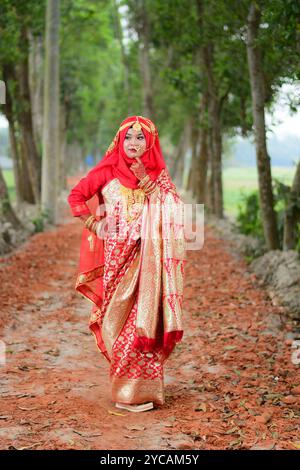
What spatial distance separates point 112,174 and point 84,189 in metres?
0.26

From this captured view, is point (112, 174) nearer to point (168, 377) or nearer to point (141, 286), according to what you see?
point (141, 286)

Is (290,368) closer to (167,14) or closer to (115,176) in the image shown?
(115,176)

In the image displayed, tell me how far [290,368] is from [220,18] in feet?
28.8

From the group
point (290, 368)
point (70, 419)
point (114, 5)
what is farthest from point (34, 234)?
point (114, 5)

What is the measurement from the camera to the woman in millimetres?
5320

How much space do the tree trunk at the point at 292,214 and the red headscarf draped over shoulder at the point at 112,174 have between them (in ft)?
18.7

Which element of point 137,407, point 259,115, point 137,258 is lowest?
point 137,407

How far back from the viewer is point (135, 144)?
17.5 ft

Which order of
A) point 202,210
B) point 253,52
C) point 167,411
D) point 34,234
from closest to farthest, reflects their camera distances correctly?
point 167,411, point 253,52, point 34,234, point 202,210

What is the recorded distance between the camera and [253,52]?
11320 millimetres

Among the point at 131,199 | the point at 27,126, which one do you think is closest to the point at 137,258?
the point at 131,199

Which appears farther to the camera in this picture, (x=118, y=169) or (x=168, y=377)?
(x=168, y=377)

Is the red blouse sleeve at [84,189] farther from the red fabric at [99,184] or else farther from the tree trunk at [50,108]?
the tree trunk at [50,108]

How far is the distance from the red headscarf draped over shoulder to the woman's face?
33 mm
